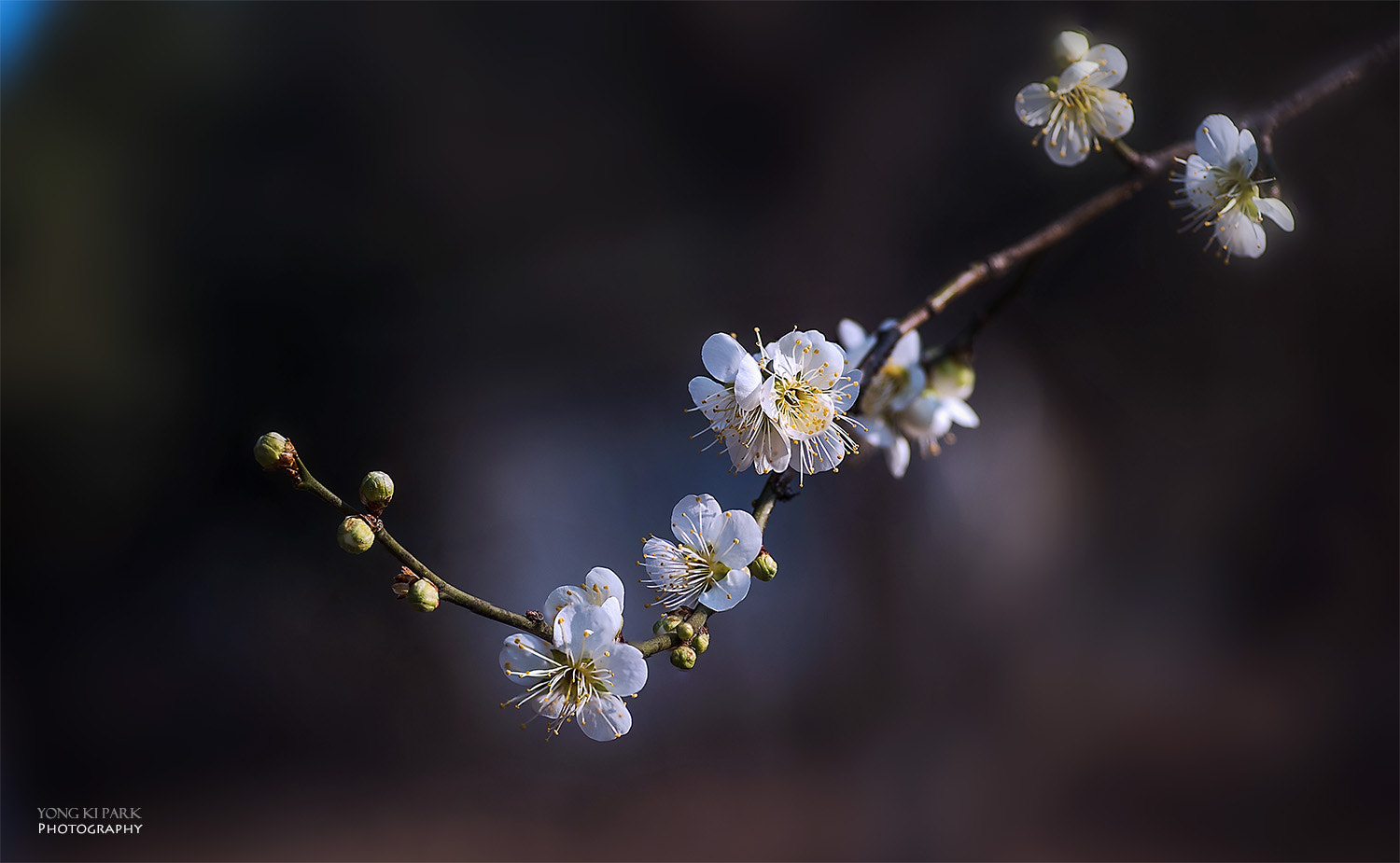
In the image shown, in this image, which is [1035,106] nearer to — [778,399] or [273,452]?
[778,399]

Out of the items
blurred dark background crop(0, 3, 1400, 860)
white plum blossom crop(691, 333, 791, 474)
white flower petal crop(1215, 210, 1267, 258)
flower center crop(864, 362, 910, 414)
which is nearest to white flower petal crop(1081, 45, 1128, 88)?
white flower petal crop(1215, 210, 1267, 258)

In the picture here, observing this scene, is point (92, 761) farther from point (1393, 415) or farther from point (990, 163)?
point (1393, 415)

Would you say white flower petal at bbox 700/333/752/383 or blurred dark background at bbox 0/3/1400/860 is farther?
blurred dark background at bbox 0/3/1400/860

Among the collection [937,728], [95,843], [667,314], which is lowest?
[95,843]

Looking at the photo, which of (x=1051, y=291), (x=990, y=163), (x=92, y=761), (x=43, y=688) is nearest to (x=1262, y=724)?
(x=1051, y=291)

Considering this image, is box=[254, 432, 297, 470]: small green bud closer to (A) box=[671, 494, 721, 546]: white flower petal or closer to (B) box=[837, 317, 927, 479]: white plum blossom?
(A) box=[671, 494, 721, 546]: white flower petal

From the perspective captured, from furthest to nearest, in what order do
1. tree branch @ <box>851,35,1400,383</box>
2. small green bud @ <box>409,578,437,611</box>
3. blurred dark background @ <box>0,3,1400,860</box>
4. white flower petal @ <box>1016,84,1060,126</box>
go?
blurred dark background @ <box>0,3,1400,860</box> → white flower petal @ <box>1016,84,1060,126</box> → tree branch @ <box>851,35,1400,383</box> → small green bud @ <box>409,578,437,611</box>

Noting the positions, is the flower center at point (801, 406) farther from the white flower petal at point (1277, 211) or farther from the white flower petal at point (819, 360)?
the white flower petal at point (1277, 211)
